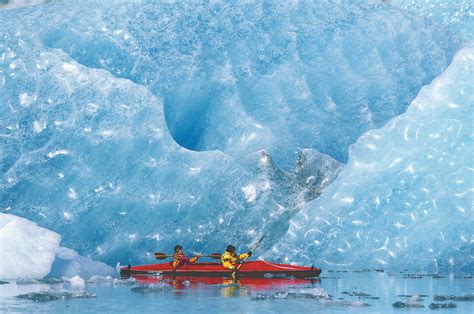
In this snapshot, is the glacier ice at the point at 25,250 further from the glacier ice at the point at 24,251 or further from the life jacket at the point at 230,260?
the life jacket at the point at 230,260

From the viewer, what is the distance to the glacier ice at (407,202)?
1909cm

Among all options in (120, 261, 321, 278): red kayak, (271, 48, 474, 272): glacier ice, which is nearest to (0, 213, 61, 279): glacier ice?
(120, 261, 321, 278): red kayak

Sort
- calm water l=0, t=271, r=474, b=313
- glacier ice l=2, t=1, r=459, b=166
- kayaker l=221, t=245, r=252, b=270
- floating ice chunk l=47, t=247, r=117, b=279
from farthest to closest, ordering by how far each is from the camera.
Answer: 1. glacier ice l=2, t=1, r=459, b=166
2. floating ice chunk l=47, t=247, r=117, b=279
3. kayaker l=221, t=245, r=252, b=270
4. calm water l=0, t=271, r=474, b=313

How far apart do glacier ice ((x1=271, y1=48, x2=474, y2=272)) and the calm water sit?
1294 mm

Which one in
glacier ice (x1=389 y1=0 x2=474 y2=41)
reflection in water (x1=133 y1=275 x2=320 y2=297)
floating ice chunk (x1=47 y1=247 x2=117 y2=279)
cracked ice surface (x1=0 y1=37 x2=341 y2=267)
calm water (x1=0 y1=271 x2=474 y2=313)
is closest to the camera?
calm water (x1=0 y1=271 x2=474 y2=313)

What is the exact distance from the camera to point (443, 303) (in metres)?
12.7

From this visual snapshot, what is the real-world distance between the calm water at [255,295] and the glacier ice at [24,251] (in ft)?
2.37

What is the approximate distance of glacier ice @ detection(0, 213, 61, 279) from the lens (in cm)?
1686

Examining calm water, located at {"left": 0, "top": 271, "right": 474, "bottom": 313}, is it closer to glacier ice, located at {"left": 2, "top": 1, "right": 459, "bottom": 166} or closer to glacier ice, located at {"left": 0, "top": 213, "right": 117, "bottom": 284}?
glacier ice, located at {"left": 0, "top": 213, "right": 117, "bottom": 284}

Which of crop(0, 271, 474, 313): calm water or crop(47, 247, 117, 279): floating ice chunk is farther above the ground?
crop(47, 247, 117, 279): floating ice chunk

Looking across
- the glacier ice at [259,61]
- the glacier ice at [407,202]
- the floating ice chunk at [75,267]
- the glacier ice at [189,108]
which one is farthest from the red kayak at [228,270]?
the glacier ice at [259,61]

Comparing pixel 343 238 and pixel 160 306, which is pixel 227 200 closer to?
pixel 343 238

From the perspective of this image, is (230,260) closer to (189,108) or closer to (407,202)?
(407,202)

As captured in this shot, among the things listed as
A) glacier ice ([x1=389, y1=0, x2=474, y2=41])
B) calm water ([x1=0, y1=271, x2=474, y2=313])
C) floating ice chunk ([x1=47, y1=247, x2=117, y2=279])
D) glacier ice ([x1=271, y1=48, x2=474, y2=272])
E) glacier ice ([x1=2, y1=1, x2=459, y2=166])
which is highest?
glacier ice ([x1=389, y1=0, x2=474, y2=41])
